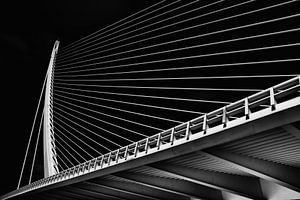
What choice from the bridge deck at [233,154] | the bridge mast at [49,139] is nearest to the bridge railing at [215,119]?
the bridge deck at [233,154]

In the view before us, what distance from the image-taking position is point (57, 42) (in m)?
59.3

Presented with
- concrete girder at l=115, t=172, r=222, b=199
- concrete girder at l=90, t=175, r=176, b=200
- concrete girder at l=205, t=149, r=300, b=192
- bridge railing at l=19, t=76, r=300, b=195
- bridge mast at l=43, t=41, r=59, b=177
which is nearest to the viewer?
bridge railing at l=19, t=76, r=300, b=195

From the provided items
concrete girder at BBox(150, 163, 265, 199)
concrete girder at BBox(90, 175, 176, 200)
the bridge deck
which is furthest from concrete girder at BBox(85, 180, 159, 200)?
concrete girder at BBox(150, 163, 265, 199)

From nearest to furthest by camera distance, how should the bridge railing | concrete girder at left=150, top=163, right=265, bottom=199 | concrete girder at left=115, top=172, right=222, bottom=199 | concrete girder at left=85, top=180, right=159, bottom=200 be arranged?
the bridge railing
concrete girder at left=150, top=163, right=265, bottom=199
concrete girder at left=115, top=172, right=222, bottom=199
concrete girder at left=85, top=180, right=159, bottom=200

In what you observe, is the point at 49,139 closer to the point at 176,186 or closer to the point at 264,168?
the point at 176,186

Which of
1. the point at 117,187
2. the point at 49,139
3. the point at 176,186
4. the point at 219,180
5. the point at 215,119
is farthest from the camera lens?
the point at 49,139

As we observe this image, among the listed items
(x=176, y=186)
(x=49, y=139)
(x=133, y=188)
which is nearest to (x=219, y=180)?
(x=176, y=186)

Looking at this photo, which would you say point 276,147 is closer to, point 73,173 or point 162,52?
point 162,52

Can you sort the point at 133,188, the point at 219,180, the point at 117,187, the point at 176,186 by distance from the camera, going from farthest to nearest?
the point at 133,188, the point at 117,187, the point at 176,186, the point at 219,180

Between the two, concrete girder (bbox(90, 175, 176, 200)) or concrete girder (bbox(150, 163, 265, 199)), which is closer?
concrete girder (bbox(150, 163, 265, 199))

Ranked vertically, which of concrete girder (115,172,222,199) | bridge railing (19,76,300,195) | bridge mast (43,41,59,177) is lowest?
concrete girder (115,172,222,199)

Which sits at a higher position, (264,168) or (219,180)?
(264,168)

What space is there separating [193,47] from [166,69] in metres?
2.36

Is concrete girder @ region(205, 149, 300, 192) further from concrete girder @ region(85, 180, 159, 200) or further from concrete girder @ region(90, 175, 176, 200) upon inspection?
concrete girder @ region(85, 180, 159, 200)
